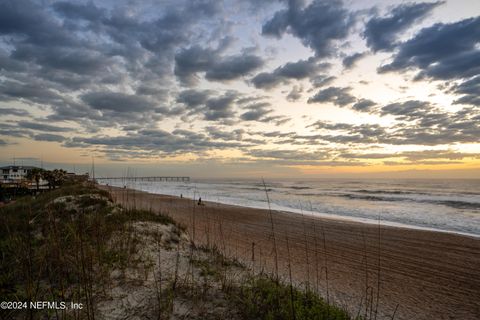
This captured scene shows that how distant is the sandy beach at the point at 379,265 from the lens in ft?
22.0

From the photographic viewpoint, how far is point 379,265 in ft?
23.2

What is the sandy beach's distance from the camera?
6.70m

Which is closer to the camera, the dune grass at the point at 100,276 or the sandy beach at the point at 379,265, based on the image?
the dune grass at the point at 100,276

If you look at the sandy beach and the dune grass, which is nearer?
the dune grass

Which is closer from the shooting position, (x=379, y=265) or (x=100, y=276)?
(x=100, y=276)

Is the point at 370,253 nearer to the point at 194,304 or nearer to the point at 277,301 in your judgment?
the point at 277,301

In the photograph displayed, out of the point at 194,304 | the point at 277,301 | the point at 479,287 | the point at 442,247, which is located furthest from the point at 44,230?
the point at 442,247

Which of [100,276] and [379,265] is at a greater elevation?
[100,276]

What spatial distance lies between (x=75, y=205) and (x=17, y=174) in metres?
85.2

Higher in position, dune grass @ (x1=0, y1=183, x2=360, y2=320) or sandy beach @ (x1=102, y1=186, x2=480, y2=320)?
dune grass @ (x1=0, y1=183, x2=360, y2=320)

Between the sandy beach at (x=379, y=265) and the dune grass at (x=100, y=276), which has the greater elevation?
the dune grass at (x=100, y=276)

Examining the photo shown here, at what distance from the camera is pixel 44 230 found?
8.30 m

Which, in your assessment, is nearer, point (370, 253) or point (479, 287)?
point (479, 287)

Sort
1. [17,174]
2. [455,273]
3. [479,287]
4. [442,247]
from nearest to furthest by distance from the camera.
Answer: [479,287], [455,273], [442,247], [17,174]
